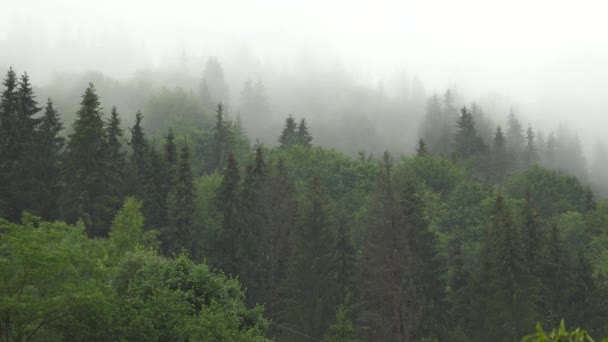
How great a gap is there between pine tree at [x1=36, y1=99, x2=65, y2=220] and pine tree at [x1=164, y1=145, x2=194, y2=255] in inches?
383

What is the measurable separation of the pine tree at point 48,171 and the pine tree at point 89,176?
1850 mm

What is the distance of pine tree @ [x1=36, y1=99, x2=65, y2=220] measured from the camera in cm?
5409

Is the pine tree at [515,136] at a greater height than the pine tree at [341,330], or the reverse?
the pine tree at [515,136]

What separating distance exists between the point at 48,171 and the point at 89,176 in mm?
6088

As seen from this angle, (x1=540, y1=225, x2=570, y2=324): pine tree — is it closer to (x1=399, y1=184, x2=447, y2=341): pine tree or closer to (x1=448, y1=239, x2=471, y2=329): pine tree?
(x1=448, y1=239, x2=471, y2=329): pine tree

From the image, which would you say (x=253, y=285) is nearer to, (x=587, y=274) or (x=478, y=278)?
(x=478, y=278)

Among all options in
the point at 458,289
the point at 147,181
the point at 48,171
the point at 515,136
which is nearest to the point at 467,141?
the point at 515,136

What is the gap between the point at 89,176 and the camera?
5234 centimetres

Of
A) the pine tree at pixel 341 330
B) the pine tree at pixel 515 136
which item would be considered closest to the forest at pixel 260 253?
the pine tree at pixel 341 330

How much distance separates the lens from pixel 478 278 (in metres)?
55.1

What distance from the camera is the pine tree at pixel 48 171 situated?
→ 5409cm

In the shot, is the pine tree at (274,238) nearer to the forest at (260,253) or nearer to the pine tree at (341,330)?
the forest at (260,253)

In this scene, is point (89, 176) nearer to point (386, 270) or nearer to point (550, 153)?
point (386, 270)

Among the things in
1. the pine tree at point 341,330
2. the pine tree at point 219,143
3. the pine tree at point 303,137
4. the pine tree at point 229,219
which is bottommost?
the pine tree at point 341,330
